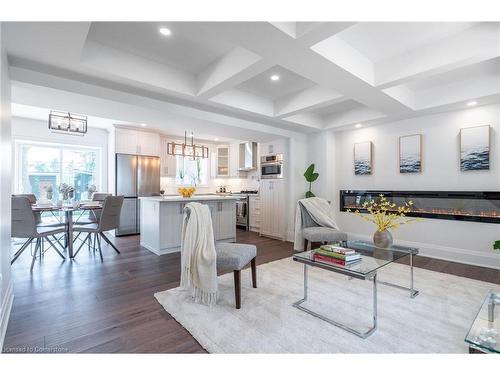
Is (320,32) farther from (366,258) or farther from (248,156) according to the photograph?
(248,156)

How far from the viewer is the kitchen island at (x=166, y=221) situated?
13.7 feet

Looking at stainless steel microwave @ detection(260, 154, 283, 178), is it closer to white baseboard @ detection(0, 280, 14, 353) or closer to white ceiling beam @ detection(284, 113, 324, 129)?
white ceiling beam @ detection(284, 113, 324, 129)

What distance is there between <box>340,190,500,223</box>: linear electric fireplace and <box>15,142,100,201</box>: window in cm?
662

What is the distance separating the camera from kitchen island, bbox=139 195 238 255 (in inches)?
165

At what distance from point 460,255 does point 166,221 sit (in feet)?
15.3

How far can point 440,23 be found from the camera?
7.57 ft

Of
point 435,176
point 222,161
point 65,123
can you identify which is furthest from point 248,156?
point 435,176

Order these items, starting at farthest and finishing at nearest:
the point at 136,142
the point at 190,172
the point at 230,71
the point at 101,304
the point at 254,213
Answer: the point at 190,172
the point at 254,213
the point at 136,142
the point at 230,71
the point at 101,304

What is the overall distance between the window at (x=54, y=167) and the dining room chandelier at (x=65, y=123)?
2.02 m

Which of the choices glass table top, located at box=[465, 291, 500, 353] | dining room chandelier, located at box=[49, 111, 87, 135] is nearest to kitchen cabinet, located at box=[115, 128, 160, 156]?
dining room chandelier, located at box=[49, 111, 87, 135]

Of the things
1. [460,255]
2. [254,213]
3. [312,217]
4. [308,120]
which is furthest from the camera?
[254,213]

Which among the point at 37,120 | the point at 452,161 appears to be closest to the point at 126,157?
the point at 37,120

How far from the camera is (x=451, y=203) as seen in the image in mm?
4000
